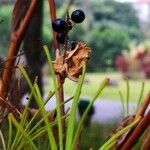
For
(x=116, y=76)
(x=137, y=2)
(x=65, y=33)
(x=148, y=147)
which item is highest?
(x=65, y=33)

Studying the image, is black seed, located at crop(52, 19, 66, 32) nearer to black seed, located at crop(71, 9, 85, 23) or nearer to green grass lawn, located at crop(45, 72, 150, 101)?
black seed, located at crop(71, 9, 85, 23)

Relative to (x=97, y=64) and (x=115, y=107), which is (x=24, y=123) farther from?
(x=97, y=64)

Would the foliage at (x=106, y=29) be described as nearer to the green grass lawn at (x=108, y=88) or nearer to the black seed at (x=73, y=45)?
the green grass lawn at (x=108, y=88)

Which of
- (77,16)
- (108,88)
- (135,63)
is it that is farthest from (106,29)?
(77,16)

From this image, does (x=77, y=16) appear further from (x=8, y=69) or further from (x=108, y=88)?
(x=108, y=88)

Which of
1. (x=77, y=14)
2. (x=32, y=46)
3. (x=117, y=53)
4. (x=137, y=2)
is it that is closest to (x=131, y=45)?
(x=117, y=53)

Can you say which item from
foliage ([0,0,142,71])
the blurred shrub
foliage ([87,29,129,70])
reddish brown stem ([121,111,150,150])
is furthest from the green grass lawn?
reddish brown stem ([121,111,150,150])

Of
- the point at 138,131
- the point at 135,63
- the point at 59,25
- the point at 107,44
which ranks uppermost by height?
the point at 59,25
